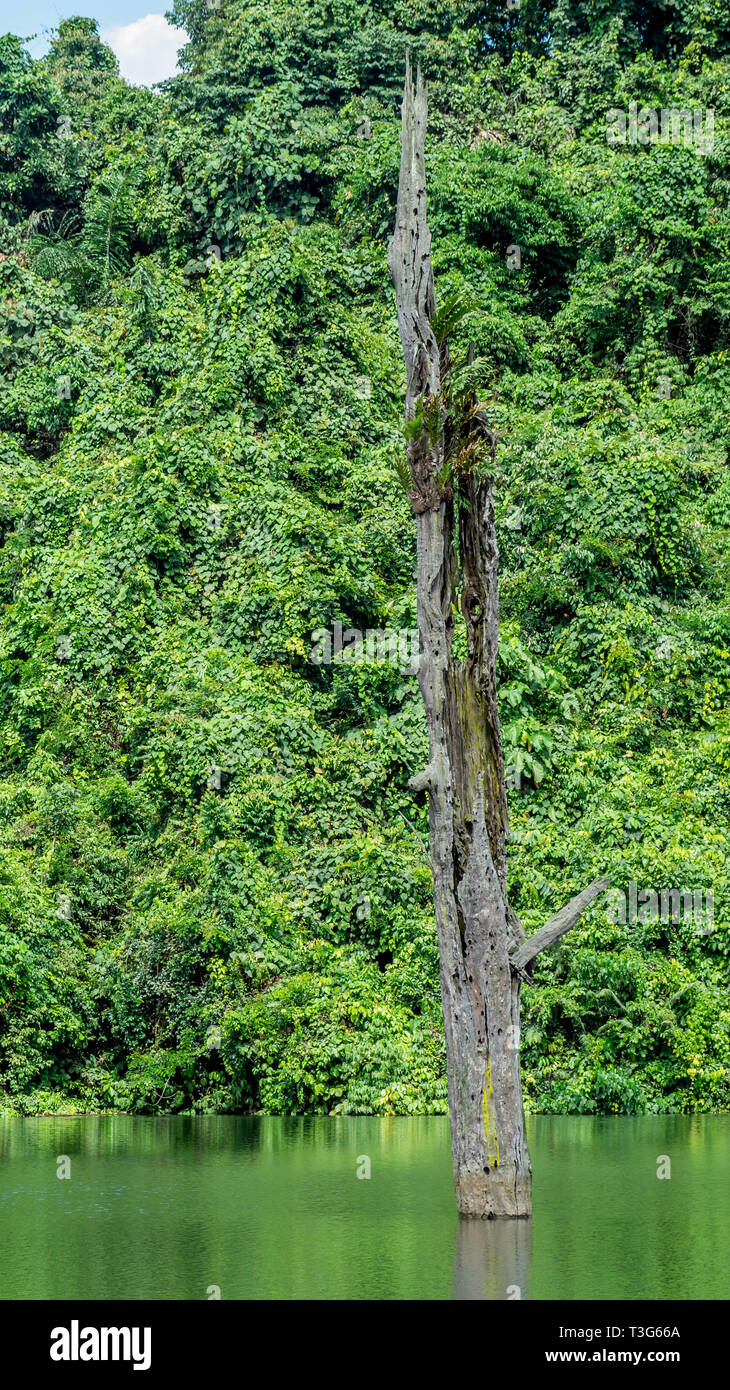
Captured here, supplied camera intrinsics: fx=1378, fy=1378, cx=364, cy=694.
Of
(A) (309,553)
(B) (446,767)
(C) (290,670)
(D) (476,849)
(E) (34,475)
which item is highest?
(E) (34,475)

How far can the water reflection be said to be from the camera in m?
6.47

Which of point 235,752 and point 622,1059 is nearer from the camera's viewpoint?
point 622,1059

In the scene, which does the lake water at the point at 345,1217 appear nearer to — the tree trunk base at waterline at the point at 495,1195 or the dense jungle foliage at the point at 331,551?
the tree trunk base at waterline at the point at 495,1195

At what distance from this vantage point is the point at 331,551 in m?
21.0

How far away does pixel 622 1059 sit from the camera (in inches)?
611

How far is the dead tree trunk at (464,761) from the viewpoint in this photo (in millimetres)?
8617

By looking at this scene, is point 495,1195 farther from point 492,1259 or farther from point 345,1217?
point 492,1259

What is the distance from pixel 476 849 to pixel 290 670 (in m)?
11.7

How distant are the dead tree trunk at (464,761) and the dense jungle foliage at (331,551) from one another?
21.7ft

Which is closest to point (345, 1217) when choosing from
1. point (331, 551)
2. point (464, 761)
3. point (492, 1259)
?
point (492, 1259)

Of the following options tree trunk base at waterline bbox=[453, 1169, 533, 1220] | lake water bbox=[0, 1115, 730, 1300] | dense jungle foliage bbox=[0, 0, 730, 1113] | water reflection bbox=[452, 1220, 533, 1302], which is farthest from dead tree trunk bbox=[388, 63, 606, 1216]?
dense jungle foliage bbox=[0, 0, 730, 1113]

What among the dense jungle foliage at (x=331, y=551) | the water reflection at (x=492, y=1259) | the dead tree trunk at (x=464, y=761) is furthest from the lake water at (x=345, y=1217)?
the dense jungle foliage at (x=331, y=551)
